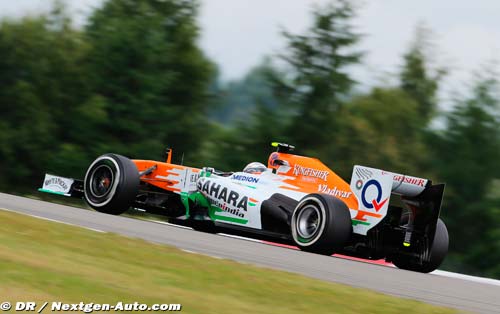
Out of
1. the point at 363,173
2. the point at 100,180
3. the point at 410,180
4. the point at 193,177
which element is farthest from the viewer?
the point at 100,180

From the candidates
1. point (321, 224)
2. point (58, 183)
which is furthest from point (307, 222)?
point (58, 183)

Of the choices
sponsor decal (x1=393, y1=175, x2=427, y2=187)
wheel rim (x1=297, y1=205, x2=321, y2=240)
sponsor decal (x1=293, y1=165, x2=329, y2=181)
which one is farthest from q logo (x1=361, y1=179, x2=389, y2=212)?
sponsor decal (x1=293, y1=165, x2=329, y2=181)

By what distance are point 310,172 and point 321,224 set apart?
1.57 meters

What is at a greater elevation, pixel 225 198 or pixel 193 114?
pixel 193 114

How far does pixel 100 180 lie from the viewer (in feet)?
48.2

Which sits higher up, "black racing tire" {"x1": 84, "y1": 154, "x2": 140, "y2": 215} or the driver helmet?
the driver helmet

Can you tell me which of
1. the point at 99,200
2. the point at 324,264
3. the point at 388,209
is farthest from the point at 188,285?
the point at 99,200

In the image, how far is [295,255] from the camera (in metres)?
11.3

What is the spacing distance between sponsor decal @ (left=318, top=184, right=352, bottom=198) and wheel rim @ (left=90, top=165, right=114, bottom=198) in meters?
3.71

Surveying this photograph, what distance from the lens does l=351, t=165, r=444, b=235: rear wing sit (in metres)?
11.7

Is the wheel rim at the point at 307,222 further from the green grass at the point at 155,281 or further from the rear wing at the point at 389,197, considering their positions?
the green grass at the point at 155,281

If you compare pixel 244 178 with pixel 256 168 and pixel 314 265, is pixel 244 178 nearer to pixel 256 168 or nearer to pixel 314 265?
pixel 256 168

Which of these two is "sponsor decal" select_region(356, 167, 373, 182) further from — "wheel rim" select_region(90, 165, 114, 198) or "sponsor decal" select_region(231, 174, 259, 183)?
"wheel rim" select_region(90, 165, 114, 198)

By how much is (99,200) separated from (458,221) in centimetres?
3114
